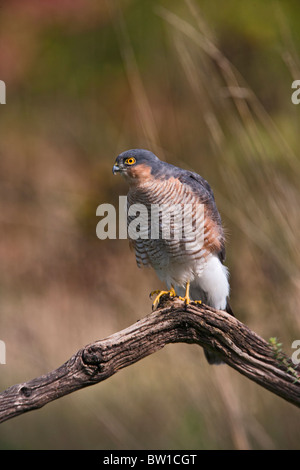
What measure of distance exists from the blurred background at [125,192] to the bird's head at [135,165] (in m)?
0.20

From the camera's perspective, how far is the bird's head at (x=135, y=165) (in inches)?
85.6

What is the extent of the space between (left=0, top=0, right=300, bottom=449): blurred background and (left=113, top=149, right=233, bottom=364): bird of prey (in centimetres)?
13

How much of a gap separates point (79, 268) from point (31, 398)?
2.02 metres

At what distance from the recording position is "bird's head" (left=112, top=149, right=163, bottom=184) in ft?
7.13

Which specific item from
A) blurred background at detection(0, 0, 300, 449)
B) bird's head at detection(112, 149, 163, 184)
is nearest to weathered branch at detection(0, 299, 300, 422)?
blurred background at detection(0, 0, 300, 449)

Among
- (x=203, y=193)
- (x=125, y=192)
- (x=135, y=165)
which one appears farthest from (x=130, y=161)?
(x=125, y=192)

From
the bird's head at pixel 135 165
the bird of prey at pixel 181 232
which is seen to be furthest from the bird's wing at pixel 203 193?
the bird's head at pixel 135 165

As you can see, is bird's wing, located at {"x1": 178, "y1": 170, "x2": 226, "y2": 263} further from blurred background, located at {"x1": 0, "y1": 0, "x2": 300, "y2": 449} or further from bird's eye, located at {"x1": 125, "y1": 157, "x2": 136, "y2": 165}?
bird's eye, located at {"x1": 125, "y1": 157, "x2": 136, "y2": 165}

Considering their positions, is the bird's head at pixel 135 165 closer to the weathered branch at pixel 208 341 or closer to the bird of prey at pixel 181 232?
the bird of prey at pixel 181 232

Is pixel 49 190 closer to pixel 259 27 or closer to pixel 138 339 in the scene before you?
pixel 259 27

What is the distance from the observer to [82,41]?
4.04 metres

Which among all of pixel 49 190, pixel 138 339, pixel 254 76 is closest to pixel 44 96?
pixel 49 190

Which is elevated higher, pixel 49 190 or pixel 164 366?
pixel 49 190

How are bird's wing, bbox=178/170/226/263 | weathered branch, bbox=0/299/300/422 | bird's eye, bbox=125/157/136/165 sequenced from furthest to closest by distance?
bird's wing, bbox=178/170/226/263 → bird's eye, bbox=125/157/136/165 → weathered branch, bbox=0/299/300/422
